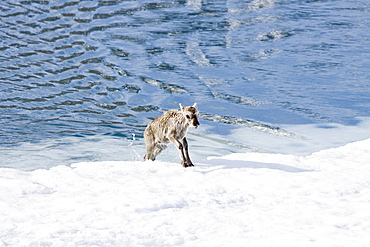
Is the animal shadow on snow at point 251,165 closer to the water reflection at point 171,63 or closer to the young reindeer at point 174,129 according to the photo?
the young reindeer at point 174,129

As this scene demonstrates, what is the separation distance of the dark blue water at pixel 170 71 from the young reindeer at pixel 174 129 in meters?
3.05

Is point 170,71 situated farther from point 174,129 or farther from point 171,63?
point 174,129

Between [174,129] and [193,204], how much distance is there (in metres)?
1.63

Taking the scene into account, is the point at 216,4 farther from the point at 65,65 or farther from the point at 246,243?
the point at 246,243

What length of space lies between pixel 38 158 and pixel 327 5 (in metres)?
21.1

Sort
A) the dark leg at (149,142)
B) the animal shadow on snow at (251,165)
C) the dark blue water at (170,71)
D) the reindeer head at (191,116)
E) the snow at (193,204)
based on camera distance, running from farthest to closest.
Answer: the dark blue water at (170,71)
the dark leg at (149,142)
the animal shadow on snow at (251,165)
the reindeer head at (191,116)
the snow at (193,204)

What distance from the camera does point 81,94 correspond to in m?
19.2

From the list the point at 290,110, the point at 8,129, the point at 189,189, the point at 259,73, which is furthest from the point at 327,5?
the point at 189,189

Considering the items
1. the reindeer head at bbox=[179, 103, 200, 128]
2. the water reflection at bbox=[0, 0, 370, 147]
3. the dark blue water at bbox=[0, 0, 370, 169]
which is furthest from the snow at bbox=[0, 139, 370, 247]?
the water reflection at bbox=[0, 0, 370, 147]

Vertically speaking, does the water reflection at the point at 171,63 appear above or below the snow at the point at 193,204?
below

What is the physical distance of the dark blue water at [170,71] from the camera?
49.5 feet

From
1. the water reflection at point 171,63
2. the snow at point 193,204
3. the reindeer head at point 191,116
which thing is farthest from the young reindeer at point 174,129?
the water reflection at point 171,63

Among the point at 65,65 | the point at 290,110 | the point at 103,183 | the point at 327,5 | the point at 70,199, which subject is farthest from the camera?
the point at 327,5

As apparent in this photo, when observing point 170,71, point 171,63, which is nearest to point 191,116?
point 170,71
